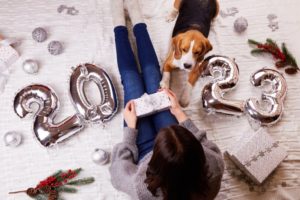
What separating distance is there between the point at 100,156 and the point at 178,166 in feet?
1.71

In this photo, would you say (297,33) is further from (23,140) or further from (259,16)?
(23,140)

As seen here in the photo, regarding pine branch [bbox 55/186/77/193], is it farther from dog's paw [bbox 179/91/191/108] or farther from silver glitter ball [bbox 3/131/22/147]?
dog's paw [bbox 179/91/191/108]

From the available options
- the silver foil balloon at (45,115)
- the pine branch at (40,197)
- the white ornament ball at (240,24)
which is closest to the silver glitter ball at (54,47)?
the silver foil balloon at (45,115)

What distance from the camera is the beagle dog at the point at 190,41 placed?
1346mm

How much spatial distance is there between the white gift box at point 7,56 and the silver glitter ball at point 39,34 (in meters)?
0.10

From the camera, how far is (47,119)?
1396 mm

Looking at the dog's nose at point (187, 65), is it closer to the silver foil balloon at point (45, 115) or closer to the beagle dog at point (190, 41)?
the beagle dog at point (190, 41)

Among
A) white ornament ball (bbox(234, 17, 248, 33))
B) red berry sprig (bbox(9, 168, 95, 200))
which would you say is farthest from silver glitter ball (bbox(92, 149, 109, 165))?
white ornament ball (bbox(234, 17, 248, 33))

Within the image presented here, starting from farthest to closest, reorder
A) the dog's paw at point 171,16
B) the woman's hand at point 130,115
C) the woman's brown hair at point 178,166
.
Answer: the dog's paw at point 171,16 < the woman's hand at point 130,115 < the woman's brown hair at point 178,166

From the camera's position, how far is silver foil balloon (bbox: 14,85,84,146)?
Answer: 4.50 feet

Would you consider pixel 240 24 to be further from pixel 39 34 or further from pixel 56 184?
pixel 56 184

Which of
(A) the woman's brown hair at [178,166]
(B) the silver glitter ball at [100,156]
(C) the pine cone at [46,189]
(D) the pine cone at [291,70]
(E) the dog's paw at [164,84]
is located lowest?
(C) the pine cone at [46,189]

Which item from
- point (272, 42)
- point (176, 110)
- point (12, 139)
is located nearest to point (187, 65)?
point (176, 110)

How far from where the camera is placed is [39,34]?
1559 millimetres
